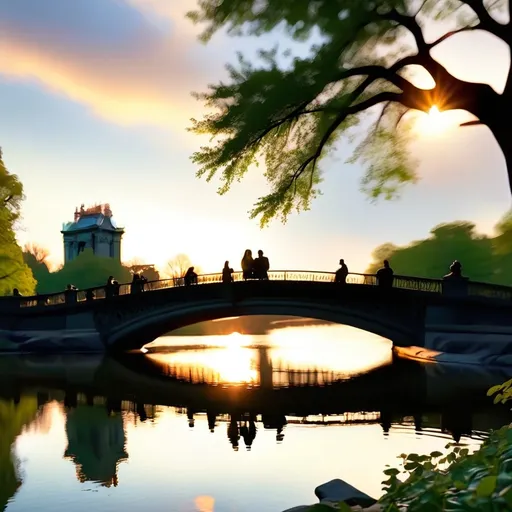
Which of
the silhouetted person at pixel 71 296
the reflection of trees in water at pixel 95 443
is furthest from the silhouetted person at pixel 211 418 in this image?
the silhouetted person at pixel 71 296

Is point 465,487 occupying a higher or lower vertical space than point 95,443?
higher

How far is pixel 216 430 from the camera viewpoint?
14.4m

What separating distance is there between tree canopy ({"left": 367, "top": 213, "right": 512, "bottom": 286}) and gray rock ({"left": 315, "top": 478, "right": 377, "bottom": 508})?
A: 138 feet

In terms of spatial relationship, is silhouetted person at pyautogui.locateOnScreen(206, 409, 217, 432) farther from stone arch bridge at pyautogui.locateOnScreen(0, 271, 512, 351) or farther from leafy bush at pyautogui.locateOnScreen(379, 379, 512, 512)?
stone arch bridge at pyautogui.locateOnScreen(0, 271, 512, 351)

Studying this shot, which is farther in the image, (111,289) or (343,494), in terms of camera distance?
(111,289)

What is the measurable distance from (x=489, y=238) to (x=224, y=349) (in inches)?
1004

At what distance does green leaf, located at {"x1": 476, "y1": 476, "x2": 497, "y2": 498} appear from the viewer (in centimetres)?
271

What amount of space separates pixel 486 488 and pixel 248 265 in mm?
29939

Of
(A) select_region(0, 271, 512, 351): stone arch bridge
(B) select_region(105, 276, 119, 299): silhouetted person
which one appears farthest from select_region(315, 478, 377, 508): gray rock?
(B) select_region(105, 276, 119, 299): silhouetted person

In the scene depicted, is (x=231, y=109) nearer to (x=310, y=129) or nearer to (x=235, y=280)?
(x=310, y=129)

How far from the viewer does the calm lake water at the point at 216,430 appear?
9.64 m

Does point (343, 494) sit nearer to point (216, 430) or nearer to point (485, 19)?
point (485, 19)

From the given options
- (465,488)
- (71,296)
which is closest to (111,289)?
(71,296)

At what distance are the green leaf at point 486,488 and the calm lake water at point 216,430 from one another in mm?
6378
